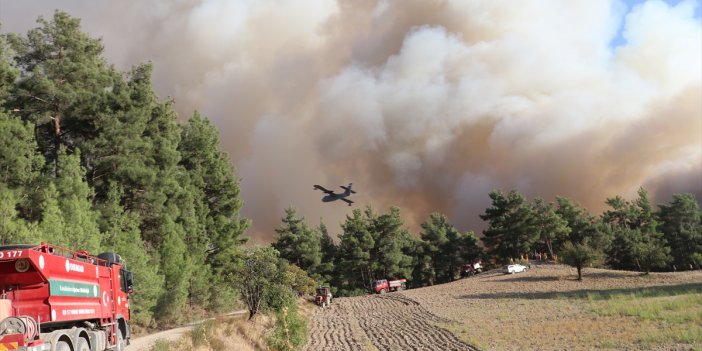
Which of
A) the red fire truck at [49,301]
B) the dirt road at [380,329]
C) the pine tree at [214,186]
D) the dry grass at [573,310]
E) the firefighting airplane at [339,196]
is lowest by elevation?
the dry grass at [573,310]

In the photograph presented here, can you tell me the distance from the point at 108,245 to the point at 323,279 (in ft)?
220

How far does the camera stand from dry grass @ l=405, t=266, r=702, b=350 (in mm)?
25984

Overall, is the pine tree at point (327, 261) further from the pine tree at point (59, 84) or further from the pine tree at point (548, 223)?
the pine tree at point (59, 84)

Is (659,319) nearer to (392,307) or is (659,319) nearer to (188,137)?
(392,307)

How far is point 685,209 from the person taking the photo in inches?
3782

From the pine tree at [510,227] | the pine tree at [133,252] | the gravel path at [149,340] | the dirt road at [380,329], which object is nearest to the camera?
the gravel path at [149,340]

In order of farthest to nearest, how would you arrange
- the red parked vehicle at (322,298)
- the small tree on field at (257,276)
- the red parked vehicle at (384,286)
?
the red parked vehicle at (384,286) → the red parked vehicle at (322,298) → the small tree on field at (257,276)

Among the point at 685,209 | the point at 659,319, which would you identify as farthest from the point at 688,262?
the point at 659,319

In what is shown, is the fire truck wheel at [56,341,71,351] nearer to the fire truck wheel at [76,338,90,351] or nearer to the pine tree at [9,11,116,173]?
the fire truck wheel at [76,338,90,351]

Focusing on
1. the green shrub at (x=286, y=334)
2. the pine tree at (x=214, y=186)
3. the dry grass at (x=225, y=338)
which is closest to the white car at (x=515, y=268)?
the pine tree at (x=214, y=186)

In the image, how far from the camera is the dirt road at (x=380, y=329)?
1172 inches

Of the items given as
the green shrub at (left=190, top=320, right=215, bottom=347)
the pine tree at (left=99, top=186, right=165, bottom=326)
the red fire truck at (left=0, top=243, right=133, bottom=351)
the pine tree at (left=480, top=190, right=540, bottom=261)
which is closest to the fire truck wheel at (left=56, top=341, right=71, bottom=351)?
the red fire truck at (left=0, top=243, right=133, bottom=351)

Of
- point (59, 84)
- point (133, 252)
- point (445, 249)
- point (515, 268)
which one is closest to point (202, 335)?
point (133, 252)

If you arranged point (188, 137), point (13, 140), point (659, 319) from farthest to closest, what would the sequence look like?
1. point (188, 137)
2. point (659, 319)
3. point (13, 140)
